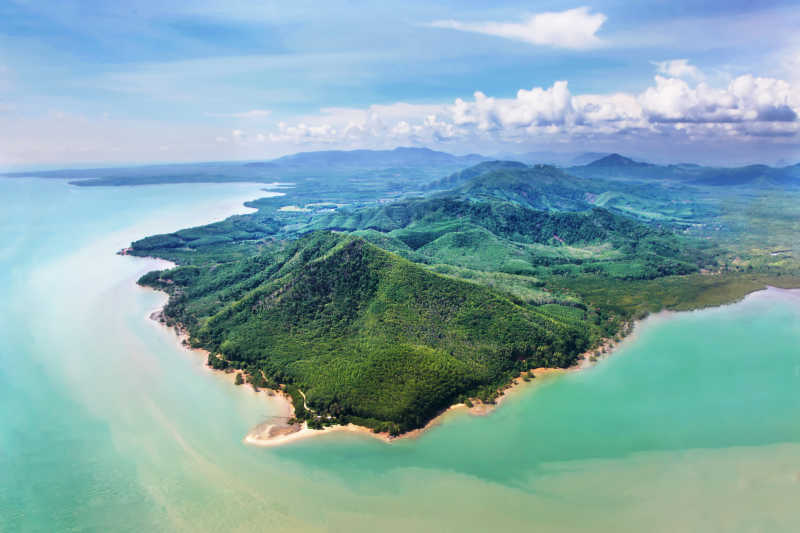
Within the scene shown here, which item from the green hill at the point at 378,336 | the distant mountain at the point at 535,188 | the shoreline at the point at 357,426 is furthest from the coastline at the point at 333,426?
the distant mountain at the point at 535,188

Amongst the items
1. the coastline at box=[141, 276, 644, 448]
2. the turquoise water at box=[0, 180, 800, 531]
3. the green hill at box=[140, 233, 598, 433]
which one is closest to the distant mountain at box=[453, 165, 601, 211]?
the green hill at box=[140, 233, 598, 433]

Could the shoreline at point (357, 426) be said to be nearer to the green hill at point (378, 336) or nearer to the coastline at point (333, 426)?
the coastline at point (333, 426)

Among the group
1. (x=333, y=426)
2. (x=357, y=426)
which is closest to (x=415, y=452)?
(x=357, y=426)

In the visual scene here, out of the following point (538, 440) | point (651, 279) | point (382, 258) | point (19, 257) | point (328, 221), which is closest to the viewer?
point (538, 440)

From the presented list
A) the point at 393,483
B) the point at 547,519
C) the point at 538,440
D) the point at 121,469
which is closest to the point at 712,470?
the point at 538,440

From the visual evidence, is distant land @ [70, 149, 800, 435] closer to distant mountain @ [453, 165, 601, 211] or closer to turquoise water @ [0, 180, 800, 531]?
turquoise water @ [0, 180, 800, 531]

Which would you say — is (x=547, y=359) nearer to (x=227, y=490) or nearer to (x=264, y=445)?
(x=264, y=445)

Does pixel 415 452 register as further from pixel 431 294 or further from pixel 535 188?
pixel 535 188
